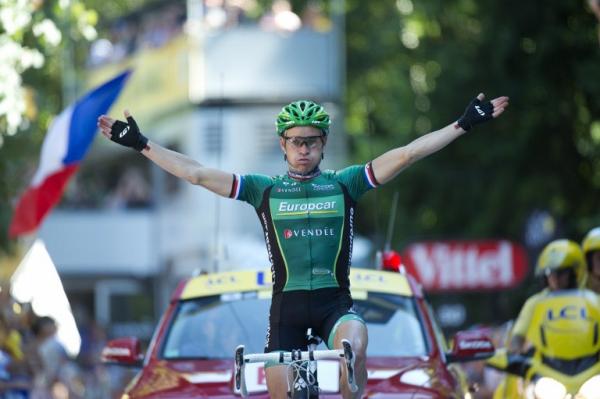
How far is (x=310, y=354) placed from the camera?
27.3 feet

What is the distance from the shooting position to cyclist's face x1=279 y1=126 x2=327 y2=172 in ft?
30.3

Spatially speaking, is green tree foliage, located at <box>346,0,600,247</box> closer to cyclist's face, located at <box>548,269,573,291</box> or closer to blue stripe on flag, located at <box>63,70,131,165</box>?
blue stripe on flag, located at <box>63,70,131,165</box>

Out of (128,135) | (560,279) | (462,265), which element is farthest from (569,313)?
(462,265)

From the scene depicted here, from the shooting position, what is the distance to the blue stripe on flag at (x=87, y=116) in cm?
1780

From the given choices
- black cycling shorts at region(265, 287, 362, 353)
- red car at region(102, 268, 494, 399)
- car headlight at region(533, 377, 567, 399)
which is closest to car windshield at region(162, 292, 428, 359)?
red car at region(102, 268, 494, 399)

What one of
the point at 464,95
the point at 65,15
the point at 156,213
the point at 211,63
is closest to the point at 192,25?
the point at 211,63

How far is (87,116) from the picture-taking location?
17.8 m

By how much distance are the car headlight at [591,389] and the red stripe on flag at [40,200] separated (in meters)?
8.41

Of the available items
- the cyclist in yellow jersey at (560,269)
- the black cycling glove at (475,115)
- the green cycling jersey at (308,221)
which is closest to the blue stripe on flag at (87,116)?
the cyclist in yellow jersey at (560,269)

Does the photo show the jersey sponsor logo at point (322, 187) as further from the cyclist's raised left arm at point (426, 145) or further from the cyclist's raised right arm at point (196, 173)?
the cyclist's raised right arm at point (196, 173)

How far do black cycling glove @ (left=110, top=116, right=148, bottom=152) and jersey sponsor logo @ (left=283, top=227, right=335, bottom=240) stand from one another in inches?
34.1

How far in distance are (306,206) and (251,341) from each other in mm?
1985

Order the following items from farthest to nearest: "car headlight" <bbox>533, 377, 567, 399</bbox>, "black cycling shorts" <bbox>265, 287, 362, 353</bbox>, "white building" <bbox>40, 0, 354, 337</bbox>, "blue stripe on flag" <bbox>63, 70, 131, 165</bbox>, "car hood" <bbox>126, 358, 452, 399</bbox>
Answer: "white building" <bbox>40, 0, 354, 337</bbox>
"blue stripe on flag" <bbox>63, 70, 131, 165</bbox>
"car headlight" <bbox>533, 377, 567, 399</bbox>
"car hood" <bbox>126, 358, 452, 399</bbox>
"black cycling shorts" <bbox>265, 287, 362, 353</bbox>

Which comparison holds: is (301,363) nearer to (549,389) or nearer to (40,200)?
(549,389)
